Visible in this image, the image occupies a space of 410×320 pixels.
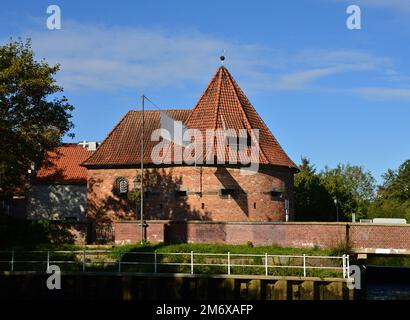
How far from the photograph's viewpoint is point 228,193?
122 ft

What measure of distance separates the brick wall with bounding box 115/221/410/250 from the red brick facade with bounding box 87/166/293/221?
279 centimetres

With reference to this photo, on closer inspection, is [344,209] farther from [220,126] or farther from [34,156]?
[34,156]

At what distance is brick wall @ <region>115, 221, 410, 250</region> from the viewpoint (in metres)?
31.9

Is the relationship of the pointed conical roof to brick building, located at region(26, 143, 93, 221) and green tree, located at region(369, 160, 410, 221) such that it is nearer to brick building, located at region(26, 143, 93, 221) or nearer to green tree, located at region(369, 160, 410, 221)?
brick building, located at region(26, 143, 93, 221)

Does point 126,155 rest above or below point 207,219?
above

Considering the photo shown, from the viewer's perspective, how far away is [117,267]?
28000mm

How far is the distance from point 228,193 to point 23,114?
12.0 m

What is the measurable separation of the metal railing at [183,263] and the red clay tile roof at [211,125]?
9740 millimetres

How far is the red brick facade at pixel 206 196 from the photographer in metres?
37.2

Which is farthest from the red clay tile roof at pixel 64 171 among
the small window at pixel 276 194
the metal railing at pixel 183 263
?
the metal railing at pixel 183 263

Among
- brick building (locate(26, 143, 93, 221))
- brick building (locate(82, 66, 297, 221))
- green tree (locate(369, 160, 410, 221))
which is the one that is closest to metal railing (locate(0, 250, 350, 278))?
brick building (locate(82, 66, 297, 221))
